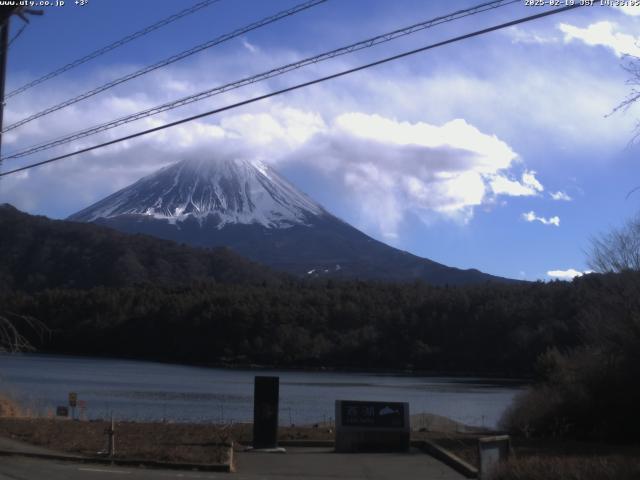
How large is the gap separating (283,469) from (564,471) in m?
5.86

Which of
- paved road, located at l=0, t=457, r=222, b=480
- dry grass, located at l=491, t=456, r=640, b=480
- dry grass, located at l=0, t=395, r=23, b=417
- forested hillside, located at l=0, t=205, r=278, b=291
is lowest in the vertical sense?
paved road, located at l=0, t=457, r=222, b=480

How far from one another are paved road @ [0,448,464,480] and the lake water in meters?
11.8

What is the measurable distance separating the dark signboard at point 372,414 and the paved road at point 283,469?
0.76 meters

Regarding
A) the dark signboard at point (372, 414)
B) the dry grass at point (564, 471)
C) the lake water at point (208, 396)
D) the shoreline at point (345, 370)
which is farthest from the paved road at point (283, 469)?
the shoreline at point (345, 370)

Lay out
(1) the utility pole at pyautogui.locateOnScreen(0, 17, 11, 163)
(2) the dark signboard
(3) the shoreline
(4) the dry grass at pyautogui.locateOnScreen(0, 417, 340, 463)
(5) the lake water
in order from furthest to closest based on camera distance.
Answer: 1. (3) the shoreline
2. (5) the lake water
3. (1) the utility pole at pyautogui.locateOnScreen(0, 17, 11, 163)
4. (2) the dark signboard
5. (4) the dry grass at pyautogui.locateOnScreen(0, 417, 340, 463)

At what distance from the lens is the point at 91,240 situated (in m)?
172

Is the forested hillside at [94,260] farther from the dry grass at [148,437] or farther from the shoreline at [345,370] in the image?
the dry grass at [148,437]

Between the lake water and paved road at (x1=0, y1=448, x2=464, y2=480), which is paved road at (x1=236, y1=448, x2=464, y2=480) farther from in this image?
the lake water

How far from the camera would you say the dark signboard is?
59.1 feet

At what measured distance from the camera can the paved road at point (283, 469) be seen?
46.0 ft

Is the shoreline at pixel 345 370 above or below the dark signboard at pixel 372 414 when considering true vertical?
above

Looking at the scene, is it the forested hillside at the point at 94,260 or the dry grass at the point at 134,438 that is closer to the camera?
the dry grass at the point at 134,438

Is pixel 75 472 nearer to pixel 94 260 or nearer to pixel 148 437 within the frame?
pixel 148 437

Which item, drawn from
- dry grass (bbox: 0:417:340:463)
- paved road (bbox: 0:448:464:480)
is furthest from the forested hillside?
paved road (bbox: 0:448:464:480)
